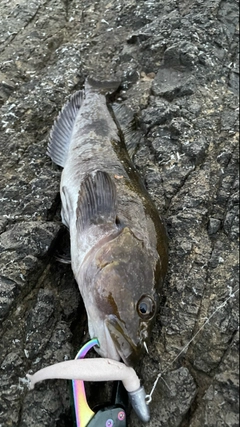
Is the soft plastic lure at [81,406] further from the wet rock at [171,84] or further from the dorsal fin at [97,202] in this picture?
the wet rock at [171,84]

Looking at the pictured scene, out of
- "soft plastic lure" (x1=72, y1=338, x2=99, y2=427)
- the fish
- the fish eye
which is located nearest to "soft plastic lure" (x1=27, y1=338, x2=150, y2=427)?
"soft plastic lure" (x1=72, y1=338, x2=99, y2=427)

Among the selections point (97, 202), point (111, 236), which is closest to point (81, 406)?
point (111, 236)

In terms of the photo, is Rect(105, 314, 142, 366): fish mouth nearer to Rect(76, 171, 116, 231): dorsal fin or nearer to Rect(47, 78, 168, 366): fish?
Rect(47, 78, 168, 366): fish

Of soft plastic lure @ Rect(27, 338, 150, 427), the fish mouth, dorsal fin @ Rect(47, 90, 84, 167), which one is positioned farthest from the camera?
dorsal fin @ Rect(47, 90, 84, 167)

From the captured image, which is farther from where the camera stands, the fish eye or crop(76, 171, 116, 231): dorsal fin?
crop(76, 171, 116, 231): dorsal fin

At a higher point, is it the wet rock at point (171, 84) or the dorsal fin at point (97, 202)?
the wet rock at point (171, 84)

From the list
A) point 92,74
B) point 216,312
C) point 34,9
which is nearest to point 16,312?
point 216,312

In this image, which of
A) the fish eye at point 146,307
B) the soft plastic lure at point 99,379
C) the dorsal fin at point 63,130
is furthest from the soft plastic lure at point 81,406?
the dorsal fin at point 63,130

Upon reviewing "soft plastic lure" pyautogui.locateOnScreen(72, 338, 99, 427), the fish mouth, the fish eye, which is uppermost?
the fish eye

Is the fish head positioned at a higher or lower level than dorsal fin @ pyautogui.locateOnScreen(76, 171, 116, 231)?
lower
